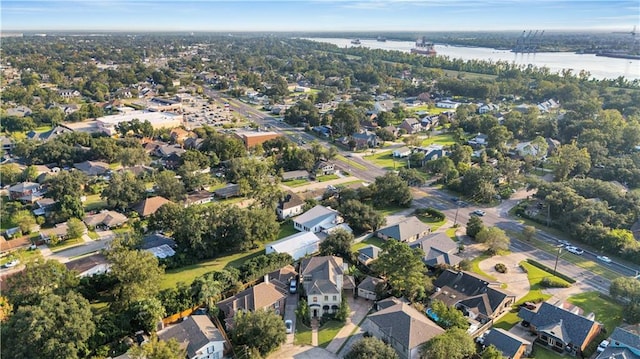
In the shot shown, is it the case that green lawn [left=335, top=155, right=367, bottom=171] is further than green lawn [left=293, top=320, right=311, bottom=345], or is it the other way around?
green lawn [left=335, top=155, right=367, bottom=171]

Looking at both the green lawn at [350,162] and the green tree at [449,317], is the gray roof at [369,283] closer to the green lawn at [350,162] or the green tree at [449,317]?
the green tree at [449,317]

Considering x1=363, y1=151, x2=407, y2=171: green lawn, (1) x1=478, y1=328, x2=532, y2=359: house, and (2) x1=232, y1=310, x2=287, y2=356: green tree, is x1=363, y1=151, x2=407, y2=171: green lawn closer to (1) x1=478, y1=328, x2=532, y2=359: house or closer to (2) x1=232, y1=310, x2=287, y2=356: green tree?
(1) x1=478, y1=328, x2=532, y2=359: house

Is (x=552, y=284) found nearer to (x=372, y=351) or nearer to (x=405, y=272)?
(x=405, y=272)

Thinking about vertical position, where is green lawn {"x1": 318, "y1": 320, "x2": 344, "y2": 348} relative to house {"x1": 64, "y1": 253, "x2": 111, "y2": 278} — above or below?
below

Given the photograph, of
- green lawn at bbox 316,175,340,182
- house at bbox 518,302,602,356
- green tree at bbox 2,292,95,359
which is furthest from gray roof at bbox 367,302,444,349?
green lawn at bbox 316,175,340,182

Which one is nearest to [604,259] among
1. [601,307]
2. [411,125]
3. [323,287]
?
[601,307]

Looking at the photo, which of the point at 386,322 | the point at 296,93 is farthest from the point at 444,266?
the point at 296,93

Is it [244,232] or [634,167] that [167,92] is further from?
[634,167]
